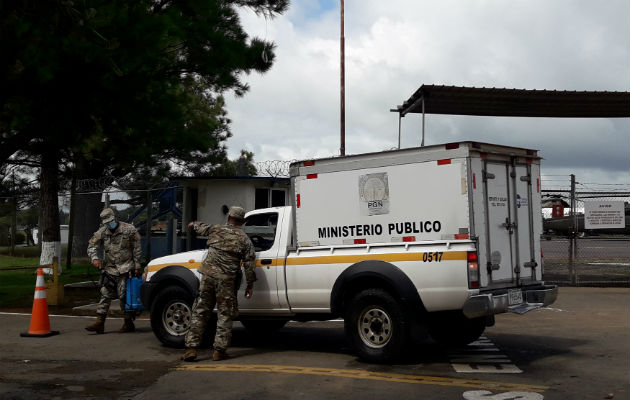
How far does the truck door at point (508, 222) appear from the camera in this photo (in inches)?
325

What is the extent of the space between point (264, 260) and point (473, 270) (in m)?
2.77

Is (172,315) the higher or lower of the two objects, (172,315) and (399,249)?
the lower

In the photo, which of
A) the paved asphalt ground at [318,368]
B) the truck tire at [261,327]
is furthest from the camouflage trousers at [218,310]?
the truck tire at [261,327]

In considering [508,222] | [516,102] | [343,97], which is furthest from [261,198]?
[508,222]

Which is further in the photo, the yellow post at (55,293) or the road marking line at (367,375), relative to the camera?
the yellow post at (55,293)

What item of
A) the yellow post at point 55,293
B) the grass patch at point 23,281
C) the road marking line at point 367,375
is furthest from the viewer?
the grass patch at point 23,281

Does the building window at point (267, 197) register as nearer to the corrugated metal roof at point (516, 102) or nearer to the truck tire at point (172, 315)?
the corrugated metal roof at point (516, 102)

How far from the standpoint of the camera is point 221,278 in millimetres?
8812

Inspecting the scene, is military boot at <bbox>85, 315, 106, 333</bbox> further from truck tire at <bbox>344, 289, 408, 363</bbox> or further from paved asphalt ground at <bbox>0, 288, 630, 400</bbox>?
truck tire at <bbox>344, 289, 408, 363</bbox>

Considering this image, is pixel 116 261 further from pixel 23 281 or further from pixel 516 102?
pixel 516 102

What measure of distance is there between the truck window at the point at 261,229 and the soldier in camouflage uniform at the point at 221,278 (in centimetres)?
46

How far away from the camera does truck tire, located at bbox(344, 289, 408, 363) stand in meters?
8.00

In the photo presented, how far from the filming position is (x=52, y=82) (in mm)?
12547

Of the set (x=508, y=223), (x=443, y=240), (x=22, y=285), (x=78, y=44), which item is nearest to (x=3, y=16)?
(x=78, y=44)
